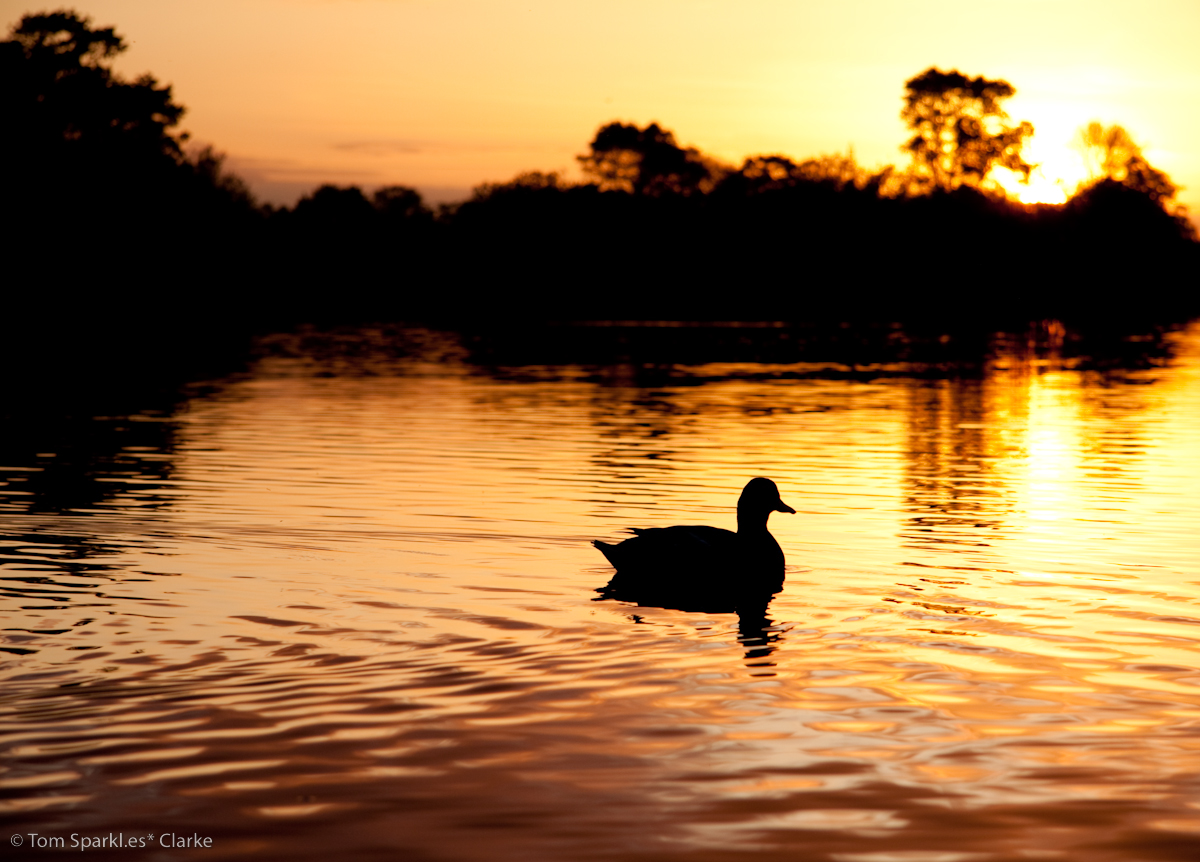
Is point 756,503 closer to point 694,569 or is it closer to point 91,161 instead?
point 694,569

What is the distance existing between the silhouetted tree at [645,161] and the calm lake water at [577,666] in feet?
365

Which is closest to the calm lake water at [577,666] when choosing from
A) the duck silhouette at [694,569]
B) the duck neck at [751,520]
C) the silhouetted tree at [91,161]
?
the duck silhouette at [694,569]

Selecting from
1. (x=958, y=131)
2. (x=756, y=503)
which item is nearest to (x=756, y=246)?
(x=958, y=131)

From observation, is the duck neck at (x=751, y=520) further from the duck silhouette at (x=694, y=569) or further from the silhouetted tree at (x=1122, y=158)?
the silhouetted tree at (x=1122, y=158)

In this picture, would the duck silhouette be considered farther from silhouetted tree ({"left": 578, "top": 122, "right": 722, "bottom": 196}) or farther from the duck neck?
silhouetted tree ({"left": 578, "top": 122, "right": 722, "bottom": 196})

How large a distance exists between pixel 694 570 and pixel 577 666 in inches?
112

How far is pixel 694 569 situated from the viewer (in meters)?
11.5

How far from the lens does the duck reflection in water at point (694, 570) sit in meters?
11.4

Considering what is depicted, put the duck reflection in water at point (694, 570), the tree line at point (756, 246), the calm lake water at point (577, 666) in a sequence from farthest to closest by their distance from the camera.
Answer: the tree line at point (756, 246) < the duck reflection in water at point (694, 570) < the calm lake water at point (577, 666)

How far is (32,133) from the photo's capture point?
7412 centimetres

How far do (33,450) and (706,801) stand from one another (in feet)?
61.4

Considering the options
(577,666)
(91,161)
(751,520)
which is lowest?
(577,666)

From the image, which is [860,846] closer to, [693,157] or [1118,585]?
[1118,585]

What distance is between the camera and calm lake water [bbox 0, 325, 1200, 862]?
20.4 ft
